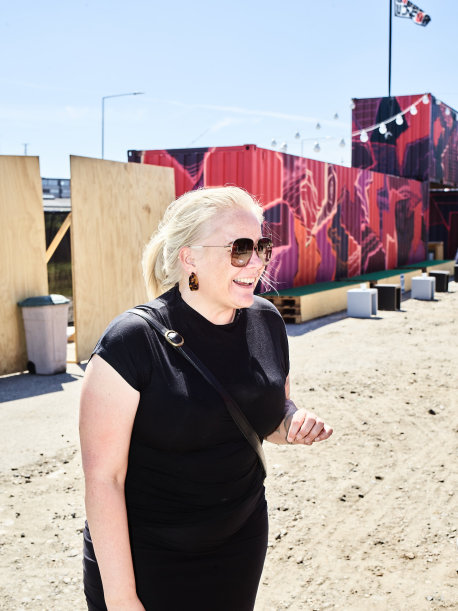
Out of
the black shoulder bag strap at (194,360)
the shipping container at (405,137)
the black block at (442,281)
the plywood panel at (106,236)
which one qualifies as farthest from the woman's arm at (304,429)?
the shipping container at (405,137)

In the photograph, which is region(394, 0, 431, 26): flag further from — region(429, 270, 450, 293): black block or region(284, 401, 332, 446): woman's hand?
region(284, 401, 332, 446): woman's hand

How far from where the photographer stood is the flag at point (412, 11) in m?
26.5

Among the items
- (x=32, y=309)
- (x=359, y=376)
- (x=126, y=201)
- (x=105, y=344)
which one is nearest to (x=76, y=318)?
(x=32, y=309)

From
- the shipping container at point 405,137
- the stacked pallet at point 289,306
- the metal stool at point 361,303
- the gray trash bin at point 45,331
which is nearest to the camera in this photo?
the gray trash bin at point 45,331

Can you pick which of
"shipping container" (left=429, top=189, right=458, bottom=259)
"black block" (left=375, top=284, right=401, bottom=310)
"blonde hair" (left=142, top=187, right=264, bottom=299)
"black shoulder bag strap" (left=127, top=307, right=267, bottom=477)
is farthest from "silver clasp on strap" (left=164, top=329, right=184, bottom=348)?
"shipping container" (left=429, top=189, right=458, bottom=259)

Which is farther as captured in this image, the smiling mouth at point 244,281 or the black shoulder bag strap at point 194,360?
the smiling mouth at point 244,281

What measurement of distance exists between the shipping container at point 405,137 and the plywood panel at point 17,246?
59.4 ft

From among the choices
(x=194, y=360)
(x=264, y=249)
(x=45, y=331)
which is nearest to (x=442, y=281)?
(x=45, y=331)

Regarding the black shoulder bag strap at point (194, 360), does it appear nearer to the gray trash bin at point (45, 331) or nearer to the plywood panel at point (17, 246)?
the gray trash bin at point (45, 331)

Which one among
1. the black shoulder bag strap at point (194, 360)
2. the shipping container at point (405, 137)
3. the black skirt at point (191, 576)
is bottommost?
the black skirt at point (191, 576)

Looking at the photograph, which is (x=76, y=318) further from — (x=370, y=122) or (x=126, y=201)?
(x=370, y=122)

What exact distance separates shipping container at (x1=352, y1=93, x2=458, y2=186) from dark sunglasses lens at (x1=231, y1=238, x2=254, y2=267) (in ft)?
74.7

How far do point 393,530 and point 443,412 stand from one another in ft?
8.39

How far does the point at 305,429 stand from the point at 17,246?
6501 mm
